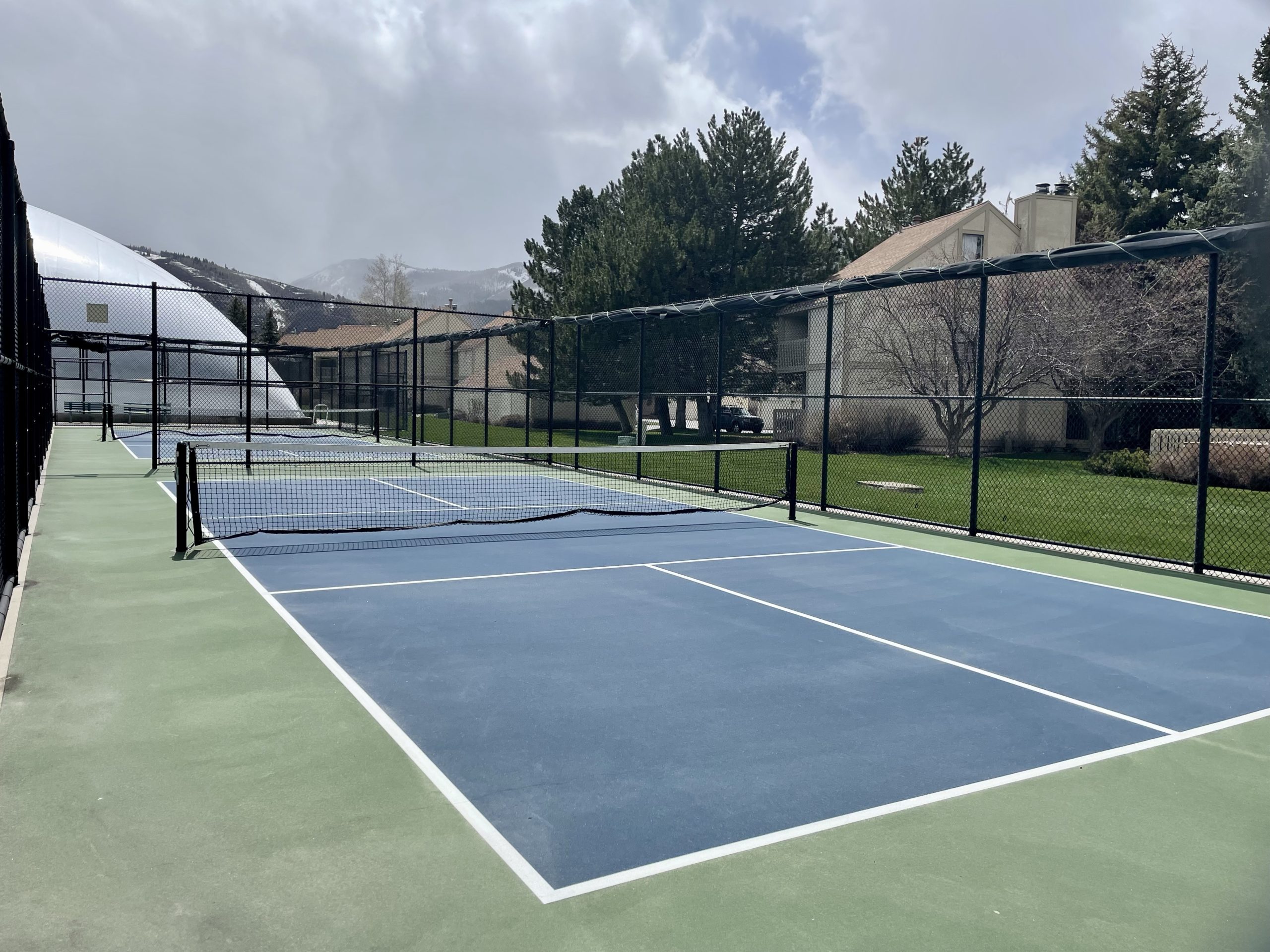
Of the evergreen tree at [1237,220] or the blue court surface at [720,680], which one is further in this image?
the evergreen tree at [1237,220]

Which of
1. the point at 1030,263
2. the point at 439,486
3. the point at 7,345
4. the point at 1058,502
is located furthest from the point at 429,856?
the point at 1058,502

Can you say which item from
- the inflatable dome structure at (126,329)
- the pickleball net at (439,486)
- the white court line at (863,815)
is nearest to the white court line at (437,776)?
the white court line at (863,815)

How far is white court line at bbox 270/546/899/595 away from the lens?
7.83 meters

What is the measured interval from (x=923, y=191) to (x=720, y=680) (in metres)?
41.1

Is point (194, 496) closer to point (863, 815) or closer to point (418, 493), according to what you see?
point (418, 493)

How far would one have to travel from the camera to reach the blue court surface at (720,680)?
12.9 ft

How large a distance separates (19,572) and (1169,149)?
37939 millimetres

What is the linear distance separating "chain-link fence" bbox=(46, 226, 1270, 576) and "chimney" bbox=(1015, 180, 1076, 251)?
7.90m

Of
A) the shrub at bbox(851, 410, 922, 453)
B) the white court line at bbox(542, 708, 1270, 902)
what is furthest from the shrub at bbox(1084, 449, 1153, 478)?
the white court line at bbox(542, 708, 1270, 902)

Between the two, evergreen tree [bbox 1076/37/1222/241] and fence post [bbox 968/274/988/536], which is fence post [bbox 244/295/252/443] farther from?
evergreen tree [bbox 1076/37/1222/241]

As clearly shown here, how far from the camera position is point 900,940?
3.00 metres

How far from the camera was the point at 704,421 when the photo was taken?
3381cm

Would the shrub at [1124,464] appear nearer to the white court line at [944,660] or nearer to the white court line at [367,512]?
the white court line at [367,512]

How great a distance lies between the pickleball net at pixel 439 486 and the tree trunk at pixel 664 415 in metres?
4.82
